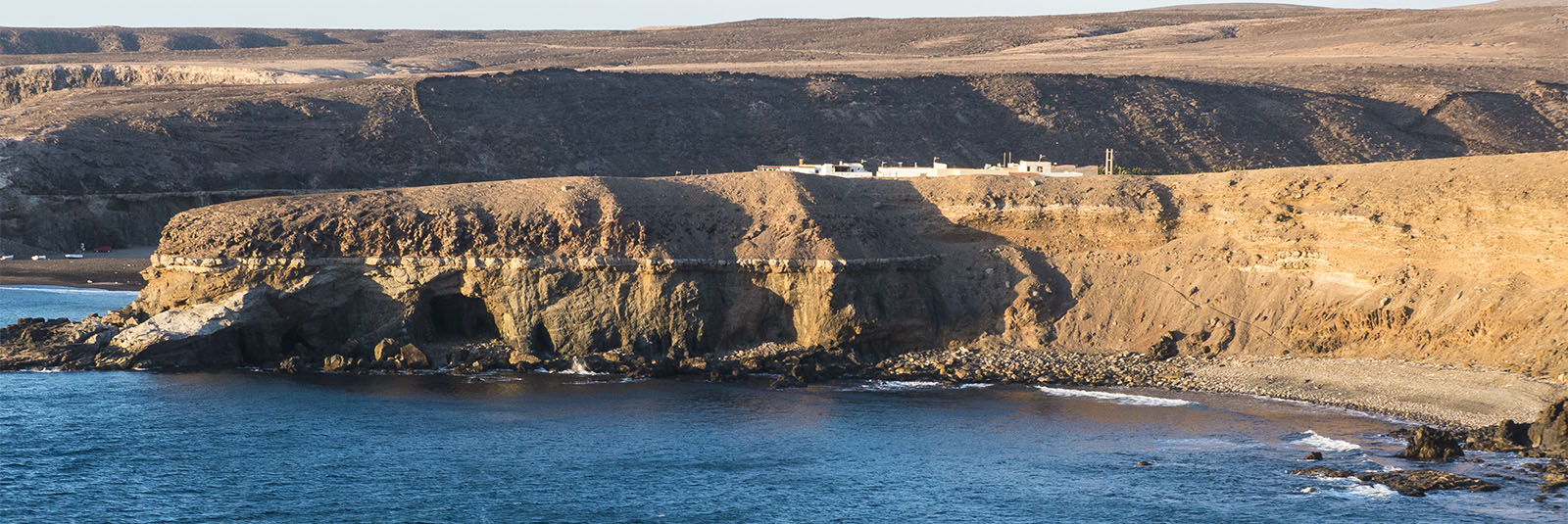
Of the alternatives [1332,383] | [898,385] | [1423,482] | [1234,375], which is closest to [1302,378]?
[1332,383]

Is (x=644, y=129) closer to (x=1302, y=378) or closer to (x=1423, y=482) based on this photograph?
(x=1302, y=378)

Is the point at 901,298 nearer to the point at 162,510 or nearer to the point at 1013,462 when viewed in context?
the point at 1013,462

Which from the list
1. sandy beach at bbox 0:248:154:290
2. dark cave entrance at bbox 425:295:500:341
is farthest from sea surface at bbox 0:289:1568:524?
sandy beach at bbox 0:248:154:290

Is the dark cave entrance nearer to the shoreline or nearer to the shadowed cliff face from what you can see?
the shoreline

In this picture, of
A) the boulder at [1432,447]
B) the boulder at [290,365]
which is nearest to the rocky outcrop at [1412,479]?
the boulder at [1432,447]

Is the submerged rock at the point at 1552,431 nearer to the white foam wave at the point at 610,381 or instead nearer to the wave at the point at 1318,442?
the wave at the point at 1318,442
